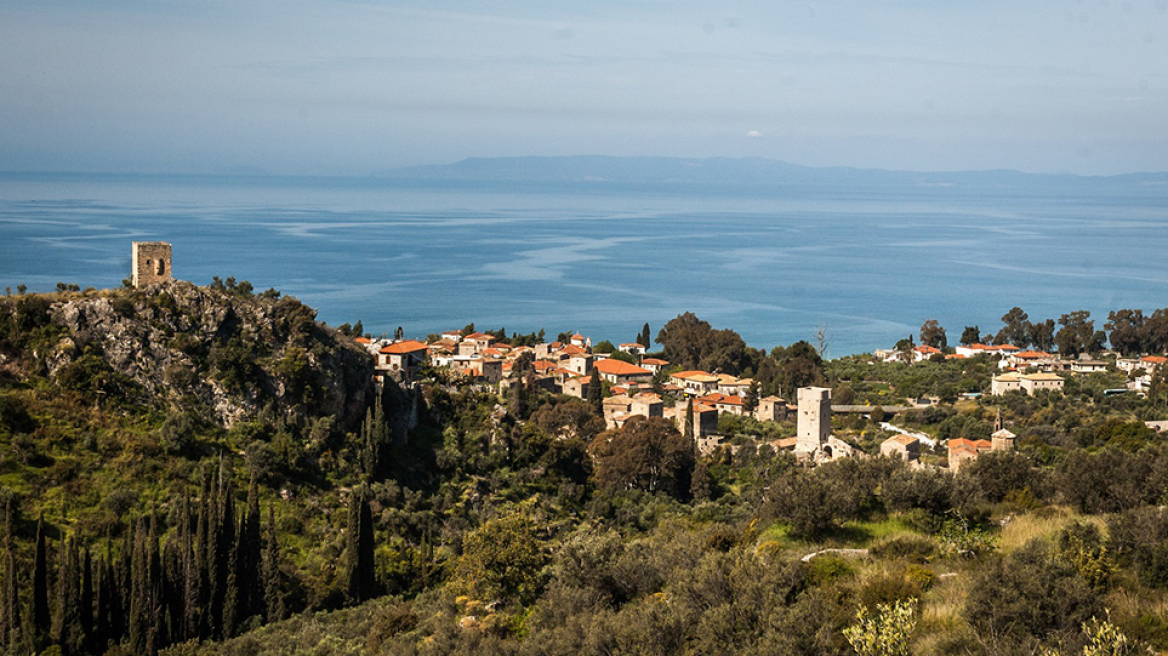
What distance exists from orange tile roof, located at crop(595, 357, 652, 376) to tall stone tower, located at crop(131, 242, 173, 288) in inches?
806

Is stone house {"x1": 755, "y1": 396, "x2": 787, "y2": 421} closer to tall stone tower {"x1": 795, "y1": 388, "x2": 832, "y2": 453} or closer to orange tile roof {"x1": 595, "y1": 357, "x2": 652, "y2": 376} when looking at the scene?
tall stone tower {"x1": 795, "y1": 388, "x2": 832, "y2": 453}

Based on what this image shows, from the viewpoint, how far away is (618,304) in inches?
3674

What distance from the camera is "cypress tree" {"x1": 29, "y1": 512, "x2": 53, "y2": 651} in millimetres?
18562

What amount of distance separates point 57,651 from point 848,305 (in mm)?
87404

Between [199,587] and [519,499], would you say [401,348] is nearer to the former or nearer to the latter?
[519,499]

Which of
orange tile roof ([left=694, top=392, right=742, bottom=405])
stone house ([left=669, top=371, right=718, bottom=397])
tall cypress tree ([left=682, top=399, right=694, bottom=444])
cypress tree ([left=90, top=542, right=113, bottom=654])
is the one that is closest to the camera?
cypress tree ([left=90, top=542, right=113, bottom=654])

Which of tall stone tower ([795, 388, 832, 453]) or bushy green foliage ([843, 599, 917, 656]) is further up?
bushy green foliage ([843, 599, 917, 656])

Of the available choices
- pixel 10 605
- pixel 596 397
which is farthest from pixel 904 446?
pixel 10 605

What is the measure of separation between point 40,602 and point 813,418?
24.6 m

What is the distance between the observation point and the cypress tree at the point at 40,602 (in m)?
18.6

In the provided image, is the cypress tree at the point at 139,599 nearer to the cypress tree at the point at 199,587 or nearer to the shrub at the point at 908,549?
the cypress tree at the point at 199,587

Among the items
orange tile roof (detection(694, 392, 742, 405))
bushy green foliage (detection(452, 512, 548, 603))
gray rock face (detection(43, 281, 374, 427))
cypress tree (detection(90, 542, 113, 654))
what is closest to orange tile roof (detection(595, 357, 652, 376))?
orange tile roof (detection(694, 392, 742, 405))

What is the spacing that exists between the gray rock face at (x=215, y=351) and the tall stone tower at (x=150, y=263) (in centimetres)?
137

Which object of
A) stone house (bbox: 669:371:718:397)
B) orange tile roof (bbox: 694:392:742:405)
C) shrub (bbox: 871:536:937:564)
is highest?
shrub (bbox: 871:536:937:564)
